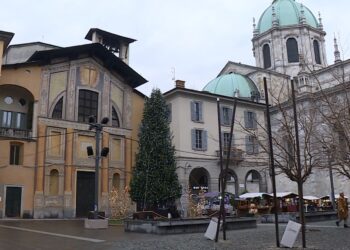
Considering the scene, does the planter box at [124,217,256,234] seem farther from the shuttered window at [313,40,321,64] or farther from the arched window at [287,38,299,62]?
the shuttered window at [313,40,321,64]

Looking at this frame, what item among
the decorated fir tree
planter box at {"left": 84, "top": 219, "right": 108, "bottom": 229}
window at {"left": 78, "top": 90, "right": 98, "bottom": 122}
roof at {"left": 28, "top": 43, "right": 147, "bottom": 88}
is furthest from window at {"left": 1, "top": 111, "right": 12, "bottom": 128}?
planter box at {"left": 84, "top": 219, "right": 108, "bottom": 229}

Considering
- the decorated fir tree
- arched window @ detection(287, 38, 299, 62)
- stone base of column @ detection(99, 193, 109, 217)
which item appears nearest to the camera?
the decorated fir tree

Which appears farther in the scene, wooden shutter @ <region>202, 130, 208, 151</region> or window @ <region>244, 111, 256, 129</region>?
window @ <region>244, 111, 256, 129</region>

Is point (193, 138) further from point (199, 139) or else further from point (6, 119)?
point (6, 119)

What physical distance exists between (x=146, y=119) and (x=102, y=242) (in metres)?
20.8

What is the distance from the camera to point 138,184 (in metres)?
31.9

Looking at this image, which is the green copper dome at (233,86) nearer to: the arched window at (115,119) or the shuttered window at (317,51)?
the shuttered window at (317,51)

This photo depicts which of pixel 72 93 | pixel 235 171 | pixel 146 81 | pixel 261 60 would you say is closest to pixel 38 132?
pixel 72 93

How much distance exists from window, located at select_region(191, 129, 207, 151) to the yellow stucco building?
5.55 m

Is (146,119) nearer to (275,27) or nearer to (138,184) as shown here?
(138,184)

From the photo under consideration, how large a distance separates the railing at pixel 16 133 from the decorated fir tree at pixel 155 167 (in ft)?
29.3

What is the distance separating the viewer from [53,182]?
3216 cm

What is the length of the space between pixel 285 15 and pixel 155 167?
146 feet

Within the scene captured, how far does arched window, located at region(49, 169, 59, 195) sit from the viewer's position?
3186 cm
